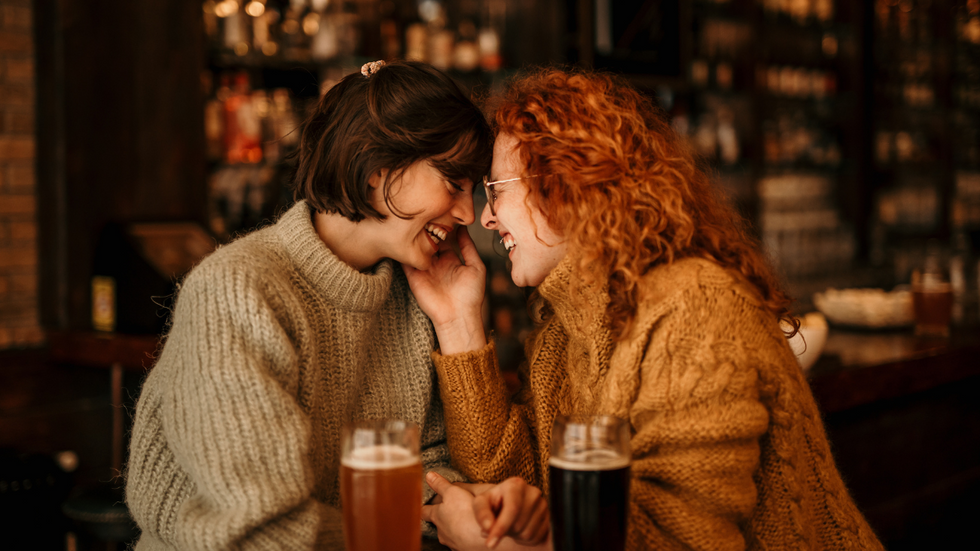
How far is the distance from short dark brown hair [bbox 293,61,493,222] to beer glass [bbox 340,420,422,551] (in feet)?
1.80

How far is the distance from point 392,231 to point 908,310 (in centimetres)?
196

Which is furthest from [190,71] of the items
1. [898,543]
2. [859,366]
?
[898,543]

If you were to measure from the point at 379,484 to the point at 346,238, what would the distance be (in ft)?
2.03

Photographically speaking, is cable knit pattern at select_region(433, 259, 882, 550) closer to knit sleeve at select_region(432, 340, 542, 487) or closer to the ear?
knit sleeve at select_region(432, 340, 542, 487)

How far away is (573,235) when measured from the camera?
1.24 m

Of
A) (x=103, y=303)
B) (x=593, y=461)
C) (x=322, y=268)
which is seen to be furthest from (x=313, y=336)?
(x=103, y=303)

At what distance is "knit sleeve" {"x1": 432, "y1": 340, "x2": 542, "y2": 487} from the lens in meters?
1.35

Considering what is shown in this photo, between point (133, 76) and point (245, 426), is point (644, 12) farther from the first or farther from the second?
point (245, 426)

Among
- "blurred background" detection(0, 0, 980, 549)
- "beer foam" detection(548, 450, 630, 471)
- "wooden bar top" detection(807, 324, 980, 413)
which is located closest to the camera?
"beer foam" detection(548, 450, 630, 471)

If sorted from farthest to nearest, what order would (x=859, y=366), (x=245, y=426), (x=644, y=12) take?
(x=644, y=12), (x=859, y=366), (x=245, y=426)

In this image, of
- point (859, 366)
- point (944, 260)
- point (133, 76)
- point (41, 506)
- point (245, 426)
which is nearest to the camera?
point (245, 426)

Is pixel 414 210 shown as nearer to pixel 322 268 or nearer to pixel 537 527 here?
pixel 322 268

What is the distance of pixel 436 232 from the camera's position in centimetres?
143

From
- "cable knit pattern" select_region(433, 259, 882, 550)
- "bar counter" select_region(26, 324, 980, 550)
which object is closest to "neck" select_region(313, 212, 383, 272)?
"cable knit pattern" select_region(433, 259, 882, 550)
